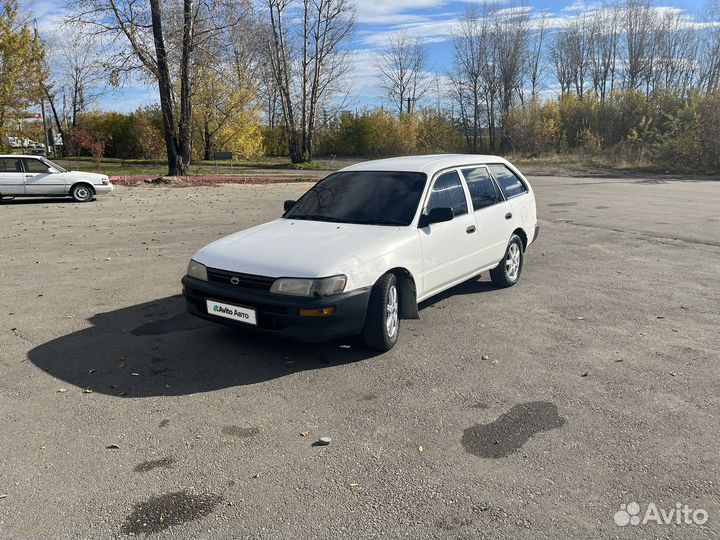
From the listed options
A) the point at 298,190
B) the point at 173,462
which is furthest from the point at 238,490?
the point at 298,190

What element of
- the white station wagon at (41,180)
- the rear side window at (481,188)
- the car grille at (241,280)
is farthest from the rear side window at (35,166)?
the rear side window at (481,188)

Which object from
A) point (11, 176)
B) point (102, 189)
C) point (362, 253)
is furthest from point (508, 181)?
point (11, 176)

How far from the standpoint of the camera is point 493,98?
170 feet

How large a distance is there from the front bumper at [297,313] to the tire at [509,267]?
115 inches

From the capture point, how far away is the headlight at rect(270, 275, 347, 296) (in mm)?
4410

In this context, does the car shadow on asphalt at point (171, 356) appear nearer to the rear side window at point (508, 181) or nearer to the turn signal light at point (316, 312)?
the turn signal light at point (316, 312)

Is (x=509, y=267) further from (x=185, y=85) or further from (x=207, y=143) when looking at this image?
(x=207, y=143)

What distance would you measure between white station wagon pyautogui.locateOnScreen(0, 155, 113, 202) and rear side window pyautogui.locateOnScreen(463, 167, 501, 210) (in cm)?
1430

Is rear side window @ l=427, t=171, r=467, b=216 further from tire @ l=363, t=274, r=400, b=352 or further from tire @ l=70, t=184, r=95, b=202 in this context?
tire @ l=70, t=184, r=95, b=202

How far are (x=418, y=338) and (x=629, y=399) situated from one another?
1.89m

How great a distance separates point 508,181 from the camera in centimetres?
730

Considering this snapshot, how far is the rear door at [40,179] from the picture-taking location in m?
16.4

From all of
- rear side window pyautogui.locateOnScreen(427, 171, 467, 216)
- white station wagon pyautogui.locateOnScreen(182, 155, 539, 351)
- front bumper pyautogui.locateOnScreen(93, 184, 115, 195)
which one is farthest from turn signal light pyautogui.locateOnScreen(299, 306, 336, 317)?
front bumper pyautogui.locateOnScreen(93, 184, 115, 195)

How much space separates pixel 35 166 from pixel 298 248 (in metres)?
14.9
